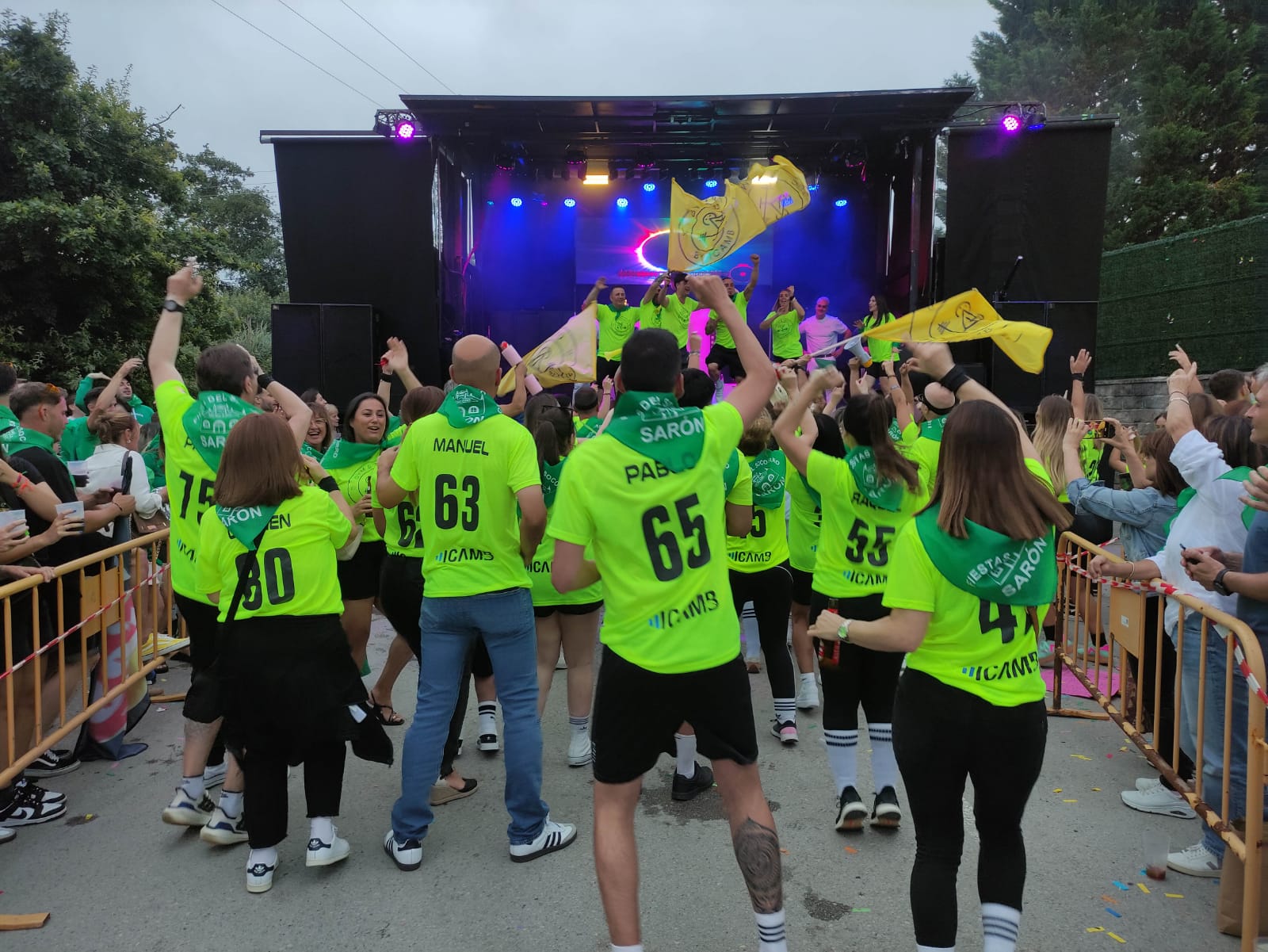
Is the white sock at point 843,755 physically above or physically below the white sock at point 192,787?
above

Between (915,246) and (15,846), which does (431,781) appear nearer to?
(15,846)

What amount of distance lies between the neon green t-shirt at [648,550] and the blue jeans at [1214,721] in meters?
2.07

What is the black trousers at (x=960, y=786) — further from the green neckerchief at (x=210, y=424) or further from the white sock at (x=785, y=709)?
the green neckerchief at (x=210, y=424)

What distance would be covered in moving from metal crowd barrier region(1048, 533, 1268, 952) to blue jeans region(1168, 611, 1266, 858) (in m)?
0.02

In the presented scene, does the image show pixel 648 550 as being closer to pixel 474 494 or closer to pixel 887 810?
pixel 474 494

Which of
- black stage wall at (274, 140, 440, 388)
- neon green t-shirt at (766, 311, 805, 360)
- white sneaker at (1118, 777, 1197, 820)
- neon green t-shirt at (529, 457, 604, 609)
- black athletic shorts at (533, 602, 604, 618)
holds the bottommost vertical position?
white sneaker at (1118, 777, 1197, 820)

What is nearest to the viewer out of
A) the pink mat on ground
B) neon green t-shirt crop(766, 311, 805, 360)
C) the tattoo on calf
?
the tattoo on calf

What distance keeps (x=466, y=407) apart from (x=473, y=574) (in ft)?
2.28

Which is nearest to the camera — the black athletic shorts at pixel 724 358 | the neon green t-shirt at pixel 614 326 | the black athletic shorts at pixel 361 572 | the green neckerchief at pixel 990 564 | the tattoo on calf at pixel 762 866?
the green neckerchief at pixel 990 564

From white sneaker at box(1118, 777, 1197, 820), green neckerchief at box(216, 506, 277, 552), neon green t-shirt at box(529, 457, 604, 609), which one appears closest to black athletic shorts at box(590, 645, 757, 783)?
A: green neckerchief at box(216, 506, 277, 552)

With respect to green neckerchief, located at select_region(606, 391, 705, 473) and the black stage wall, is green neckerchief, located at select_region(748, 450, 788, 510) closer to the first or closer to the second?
green neckerchief, located at select_region(606, 391, 705, 473)

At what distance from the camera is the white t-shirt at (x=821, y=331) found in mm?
13266

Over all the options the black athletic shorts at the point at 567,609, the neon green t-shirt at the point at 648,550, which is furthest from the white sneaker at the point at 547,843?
the neon green t-shirt at the point at 648,550

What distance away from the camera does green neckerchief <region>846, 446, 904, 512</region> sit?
3.75 metres
